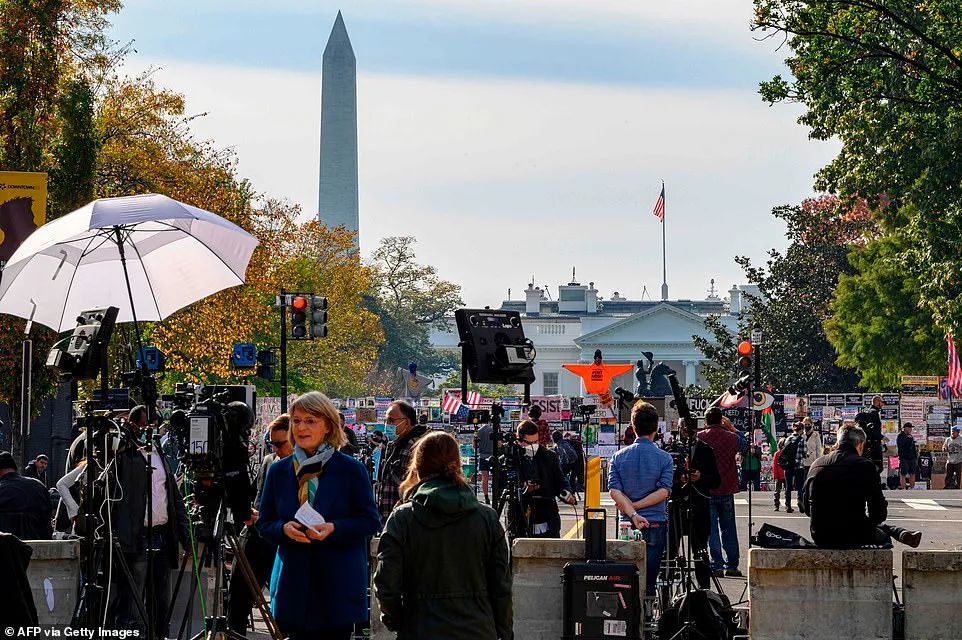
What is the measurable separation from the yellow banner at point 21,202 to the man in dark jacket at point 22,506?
9323 millimetres

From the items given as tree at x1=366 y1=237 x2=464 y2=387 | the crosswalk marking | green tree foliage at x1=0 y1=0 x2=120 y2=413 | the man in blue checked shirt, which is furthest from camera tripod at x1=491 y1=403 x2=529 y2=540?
tree at x1=366 y1=237 x2=464 y2=387

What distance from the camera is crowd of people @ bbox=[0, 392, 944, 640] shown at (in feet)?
24.0

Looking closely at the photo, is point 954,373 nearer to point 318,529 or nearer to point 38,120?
point 38,120

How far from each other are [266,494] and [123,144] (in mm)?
33751

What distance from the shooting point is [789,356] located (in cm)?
6819

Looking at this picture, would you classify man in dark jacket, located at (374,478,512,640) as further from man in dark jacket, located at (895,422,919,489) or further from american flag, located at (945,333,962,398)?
american flag, located at (945,333,962,398)

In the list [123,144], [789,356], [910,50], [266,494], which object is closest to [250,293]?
[123,144]

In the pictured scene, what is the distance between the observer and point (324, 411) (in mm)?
8094

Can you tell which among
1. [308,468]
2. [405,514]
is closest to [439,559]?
[405,514]

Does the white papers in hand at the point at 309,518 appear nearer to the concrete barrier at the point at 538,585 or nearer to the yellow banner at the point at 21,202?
the concrete barrier at the point at 538,585

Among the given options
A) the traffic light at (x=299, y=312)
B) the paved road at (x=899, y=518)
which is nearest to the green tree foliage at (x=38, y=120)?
the traffic light at (x=299, y=312)

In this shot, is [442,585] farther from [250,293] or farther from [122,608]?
[250,293]

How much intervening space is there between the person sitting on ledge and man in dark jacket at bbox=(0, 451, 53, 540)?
242 inches

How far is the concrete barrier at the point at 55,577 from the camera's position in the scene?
11.7 m
